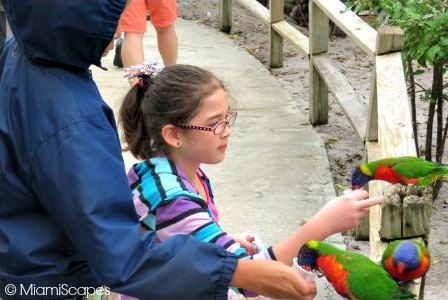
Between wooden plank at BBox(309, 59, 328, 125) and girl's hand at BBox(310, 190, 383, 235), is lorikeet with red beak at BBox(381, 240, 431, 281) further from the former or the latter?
wooden plank at BBox(309, 59, 328, 125)

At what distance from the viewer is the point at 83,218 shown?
58.9 inches

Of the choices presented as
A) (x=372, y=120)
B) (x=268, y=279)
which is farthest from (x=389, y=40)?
(x=268, y=279)

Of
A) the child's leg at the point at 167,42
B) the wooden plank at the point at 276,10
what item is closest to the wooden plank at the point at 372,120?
the child's leg at the point at 167,42

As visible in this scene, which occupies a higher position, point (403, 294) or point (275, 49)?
point (403, 294)

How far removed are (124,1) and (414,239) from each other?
3.44 ft

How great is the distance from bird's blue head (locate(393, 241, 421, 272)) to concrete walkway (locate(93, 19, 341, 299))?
6.55 ft

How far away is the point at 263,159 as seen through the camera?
16.3 feet

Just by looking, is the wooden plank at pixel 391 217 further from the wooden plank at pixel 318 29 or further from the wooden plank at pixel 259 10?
the wooden plank at pixel 259 10

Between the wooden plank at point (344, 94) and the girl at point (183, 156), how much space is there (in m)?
2.20

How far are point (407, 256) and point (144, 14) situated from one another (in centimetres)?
337

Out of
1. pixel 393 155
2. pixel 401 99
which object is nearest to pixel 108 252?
pixel 393 155

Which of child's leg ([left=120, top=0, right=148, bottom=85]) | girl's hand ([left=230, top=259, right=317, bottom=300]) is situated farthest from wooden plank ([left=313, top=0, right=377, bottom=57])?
girl's hand ([left=230, top=259, right=317, bottom=300])

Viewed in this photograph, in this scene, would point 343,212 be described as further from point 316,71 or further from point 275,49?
point 275,49

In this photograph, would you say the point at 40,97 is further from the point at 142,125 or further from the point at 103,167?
the point at 142,125
